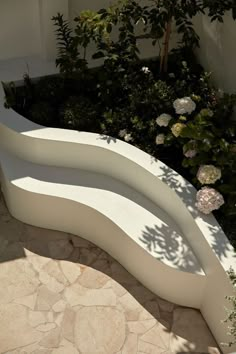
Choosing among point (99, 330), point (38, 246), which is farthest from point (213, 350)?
point (38, 246)

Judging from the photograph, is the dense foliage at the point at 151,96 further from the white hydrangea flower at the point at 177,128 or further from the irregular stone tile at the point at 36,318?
the irregular stone tile at the point at 36,318

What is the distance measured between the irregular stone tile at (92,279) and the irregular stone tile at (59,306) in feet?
0.84

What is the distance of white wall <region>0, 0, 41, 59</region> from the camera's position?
207 inches

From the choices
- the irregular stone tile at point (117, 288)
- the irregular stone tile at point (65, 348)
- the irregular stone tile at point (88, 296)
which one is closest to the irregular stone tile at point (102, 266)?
the irregular stone tile at point (117, 288)

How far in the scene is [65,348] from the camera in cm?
420

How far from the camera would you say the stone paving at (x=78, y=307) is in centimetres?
425

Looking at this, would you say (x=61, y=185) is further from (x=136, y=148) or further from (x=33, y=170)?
(x=136, y=148)

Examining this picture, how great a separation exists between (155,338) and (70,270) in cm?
103

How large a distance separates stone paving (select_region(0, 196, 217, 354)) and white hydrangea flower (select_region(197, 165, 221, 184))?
1255mm

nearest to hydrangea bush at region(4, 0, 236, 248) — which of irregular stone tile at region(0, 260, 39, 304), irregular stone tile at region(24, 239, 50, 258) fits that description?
irregular stone tile at region(24, 239, 50, 258)

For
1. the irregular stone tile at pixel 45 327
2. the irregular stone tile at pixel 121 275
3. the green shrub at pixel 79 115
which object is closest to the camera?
the irregular stone tile at pixel 45 327

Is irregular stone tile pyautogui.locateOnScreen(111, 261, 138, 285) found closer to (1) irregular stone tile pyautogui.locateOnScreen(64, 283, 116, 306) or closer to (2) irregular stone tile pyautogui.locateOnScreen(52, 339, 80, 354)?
(1) irregular stone tile pyautogui.locateOnScreen(64, 283, 116, 306)

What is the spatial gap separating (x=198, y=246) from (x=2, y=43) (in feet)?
10.4

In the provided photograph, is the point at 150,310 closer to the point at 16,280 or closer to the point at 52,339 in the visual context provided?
the point at 52,339
